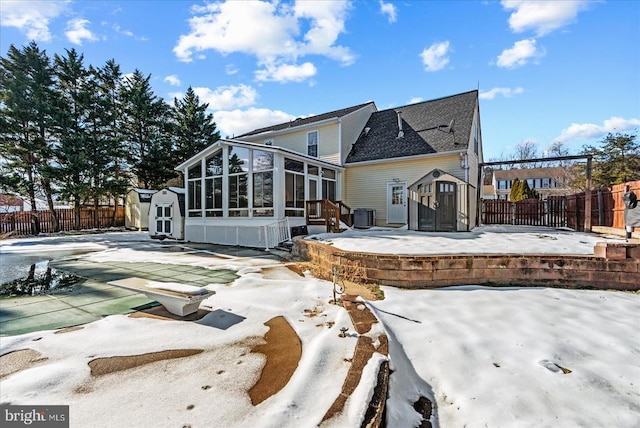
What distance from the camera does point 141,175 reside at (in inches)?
894

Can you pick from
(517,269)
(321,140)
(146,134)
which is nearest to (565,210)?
(517,269)

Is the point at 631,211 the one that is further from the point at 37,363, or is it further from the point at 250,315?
the point at 37,363

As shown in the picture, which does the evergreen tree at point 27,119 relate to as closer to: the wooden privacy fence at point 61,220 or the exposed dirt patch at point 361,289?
the wooden privacy fence at point 61,220

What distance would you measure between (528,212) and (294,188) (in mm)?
12602

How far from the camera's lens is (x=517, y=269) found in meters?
5.00

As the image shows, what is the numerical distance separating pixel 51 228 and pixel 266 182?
17106 mm

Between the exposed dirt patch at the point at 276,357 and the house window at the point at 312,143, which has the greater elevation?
the house window at the point at 312,143

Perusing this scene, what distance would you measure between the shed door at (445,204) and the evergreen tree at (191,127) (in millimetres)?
19723

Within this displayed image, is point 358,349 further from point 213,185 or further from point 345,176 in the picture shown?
point 345,176

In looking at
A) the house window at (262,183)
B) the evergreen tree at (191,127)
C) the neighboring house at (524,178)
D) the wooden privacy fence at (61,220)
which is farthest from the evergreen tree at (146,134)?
the neighboring house at (524,178)

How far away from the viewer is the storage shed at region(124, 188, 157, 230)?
20344mm

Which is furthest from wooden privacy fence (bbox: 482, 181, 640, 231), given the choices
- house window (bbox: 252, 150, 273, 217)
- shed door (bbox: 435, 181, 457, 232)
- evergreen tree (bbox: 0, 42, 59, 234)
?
evergreen tree (bbox: 0, 42, 59, 234)

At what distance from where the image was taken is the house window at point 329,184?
14.1 metres

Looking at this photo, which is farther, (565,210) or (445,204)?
(565,210)
